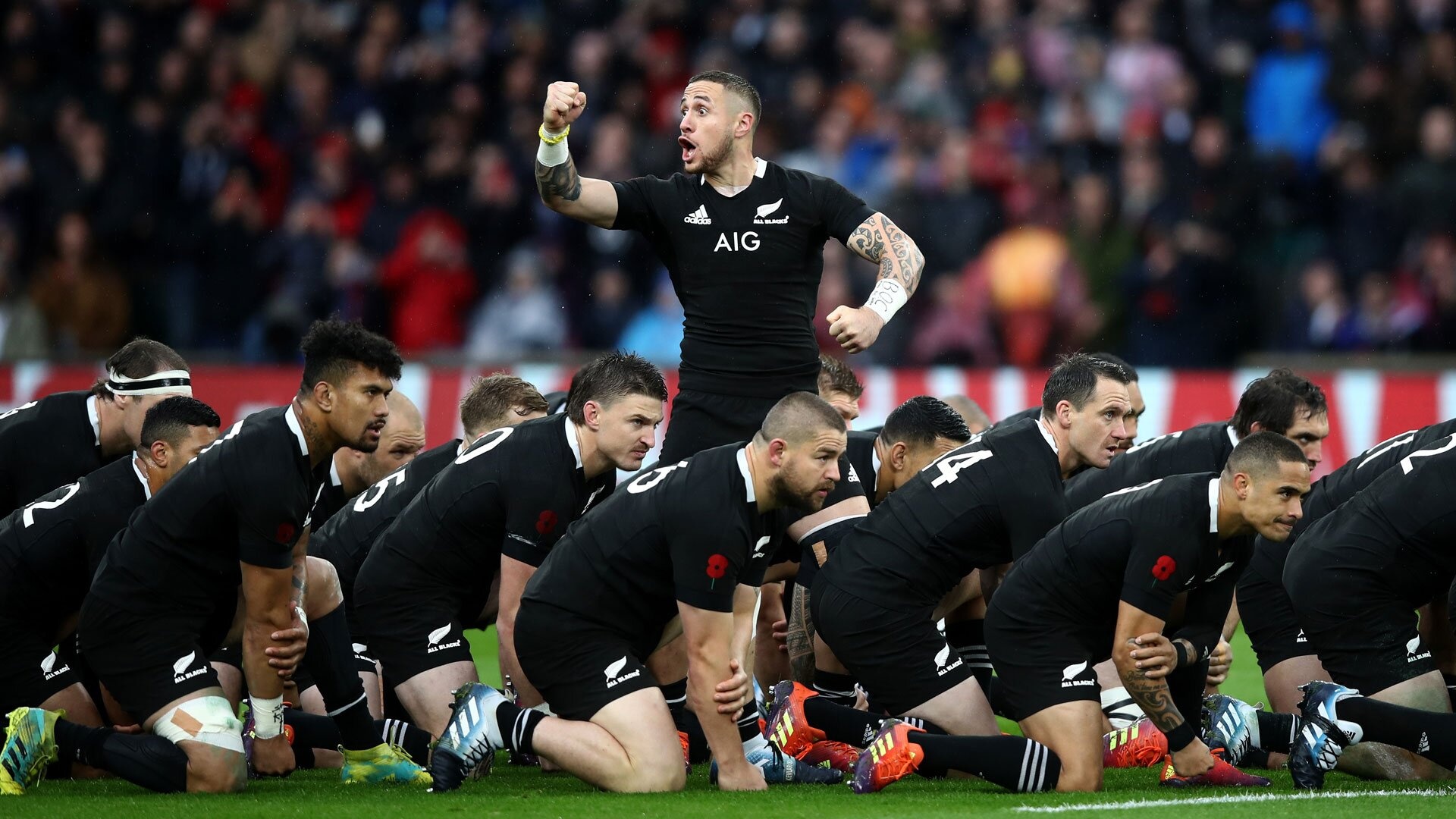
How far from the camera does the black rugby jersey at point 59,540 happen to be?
8.09m

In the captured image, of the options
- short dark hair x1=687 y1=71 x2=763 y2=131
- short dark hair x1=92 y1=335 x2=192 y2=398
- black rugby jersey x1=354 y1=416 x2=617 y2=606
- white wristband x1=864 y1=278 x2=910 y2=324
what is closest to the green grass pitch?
black rugby jersey x1=354 y1=416 x2=617 y2=606

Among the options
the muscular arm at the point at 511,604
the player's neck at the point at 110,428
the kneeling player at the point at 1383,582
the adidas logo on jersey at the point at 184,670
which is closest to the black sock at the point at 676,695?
the muscular arm at the point at 511,604

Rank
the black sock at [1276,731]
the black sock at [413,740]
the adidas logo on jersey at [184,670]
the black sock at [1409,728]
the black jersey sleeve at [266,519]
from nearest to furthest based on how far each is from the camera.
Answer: the black sock at [1409,728] → the black jersey sleeve at [266,519] → the adidas logo on jersey at [184,670] → the black sock at [1276,731] → the black sock at [413,740]

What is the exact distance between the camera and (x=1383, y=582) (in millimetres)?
7707

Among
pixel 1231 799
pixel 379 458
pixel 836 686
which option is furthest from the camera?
pixel 379 458

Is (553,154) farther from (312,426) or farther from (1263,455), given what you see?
(1263,455)

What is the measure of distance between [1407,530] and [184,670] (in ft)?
16.8

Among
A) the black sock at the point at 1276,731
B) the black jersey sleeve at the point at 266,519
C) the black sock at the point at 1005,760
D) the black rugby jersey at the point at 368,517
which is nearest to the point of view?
the black sock at the point at 1005,760

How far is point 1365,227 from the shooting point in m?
15.2

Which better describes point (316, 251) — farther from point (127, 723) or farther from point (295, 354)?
point (127, 723)

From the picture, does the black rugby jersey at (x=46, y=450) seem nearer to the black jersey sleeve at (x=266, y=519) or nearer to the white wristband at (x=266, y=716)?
the white wristband at (x=266, y=716)

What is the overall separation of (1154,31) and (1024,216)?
2254 millimetres

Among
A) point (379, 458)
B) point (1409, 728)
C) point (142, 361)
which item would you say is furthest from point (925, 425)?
point (142, 361)

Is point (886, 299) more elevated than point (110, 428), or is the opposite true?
point (886, 299)
